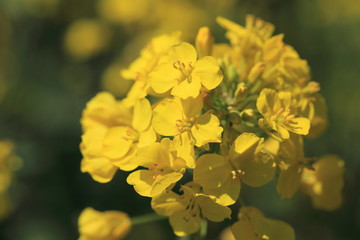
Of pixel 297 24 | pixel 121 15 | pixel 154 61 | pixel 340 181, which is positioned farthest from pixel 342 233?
pixel 121 15

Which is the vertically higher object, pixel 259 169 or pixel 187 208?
pixel 259 169

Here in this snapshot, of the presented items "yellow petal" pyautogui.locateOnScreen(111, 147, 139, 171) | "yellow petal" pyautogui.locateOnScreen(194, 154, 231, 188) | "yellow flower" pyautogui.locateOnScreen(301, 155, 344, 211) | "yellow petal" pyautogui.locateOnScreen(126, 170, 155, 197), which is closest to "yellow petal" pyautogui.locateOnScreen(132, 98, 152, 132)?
"yellow petal" pyautogui.locateOnScreen(111, 147, 139, 171)

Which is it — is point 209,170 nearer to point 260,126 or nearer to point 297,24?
point 260,126

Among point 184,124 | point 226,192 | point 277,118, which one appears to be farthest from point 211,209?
point 277,118

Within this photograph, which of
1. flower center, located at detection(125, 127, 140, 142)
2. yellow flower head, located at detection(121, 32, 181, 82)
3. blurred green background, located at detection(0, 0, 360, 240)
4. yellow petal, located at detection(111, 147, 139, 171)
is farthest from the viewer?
blurred green background, located at detection(0, 0, 360, 240)

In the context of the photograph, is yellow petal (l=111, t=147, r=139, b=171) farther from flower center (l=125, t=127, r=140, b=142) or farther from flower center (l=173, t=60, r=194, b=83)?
flower center (l=173, t=60, r=194, b=83)

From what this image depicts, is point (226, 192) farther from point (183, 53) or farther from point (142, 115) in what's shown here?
point (183, 53)

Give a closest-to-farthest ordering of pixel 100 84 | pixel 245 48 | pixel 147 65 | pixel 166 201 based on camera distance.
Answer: pixel 166 201, pixel 147 65, pixel 245 48, pixel 100 84
